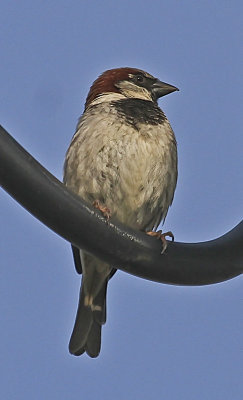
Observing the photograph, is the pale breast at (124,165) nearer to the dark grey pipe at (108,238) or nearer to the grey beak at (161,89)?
the grey beak at (161,89)

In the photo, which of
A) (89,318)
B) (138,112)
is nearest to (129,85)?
(138,112)

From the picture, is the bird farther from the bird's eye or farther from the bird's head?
the bird's eye

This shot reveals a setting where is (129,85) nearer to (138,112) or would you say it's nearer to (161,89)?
(161,89)

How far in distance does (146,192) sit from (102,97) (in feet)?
2.80

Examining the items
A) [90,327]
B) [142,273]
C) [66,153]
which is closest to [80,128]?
[66,153]

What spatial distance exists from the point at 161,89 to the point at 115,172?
1.14 meters

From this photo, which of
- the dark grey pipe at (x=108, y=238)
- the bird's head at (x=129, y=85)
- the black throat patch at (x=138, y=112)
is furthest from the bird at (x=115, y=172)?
the dark grey pipe at (x=108, y=238)

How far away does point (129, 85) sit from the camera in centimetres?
496

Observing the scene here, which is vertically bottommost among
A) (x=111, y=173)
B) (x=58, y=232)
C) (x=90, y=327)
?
(x=58, y=232)

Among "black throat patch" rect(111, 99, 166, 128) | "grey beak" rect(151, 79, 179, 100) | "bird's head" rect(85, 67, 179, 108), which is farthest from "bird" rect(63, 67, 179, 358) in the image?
"grey beak" rect(151, 79, 179, 100)

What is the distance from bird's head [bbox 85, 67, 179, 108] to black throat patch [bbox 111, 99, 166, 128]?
27 centimetres

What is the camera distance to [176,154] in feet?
14.4

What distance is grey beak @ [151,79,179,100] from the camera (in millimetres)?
5016

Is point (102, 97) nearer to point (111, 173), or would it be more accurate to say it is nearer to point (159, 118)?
point (159, 118)
